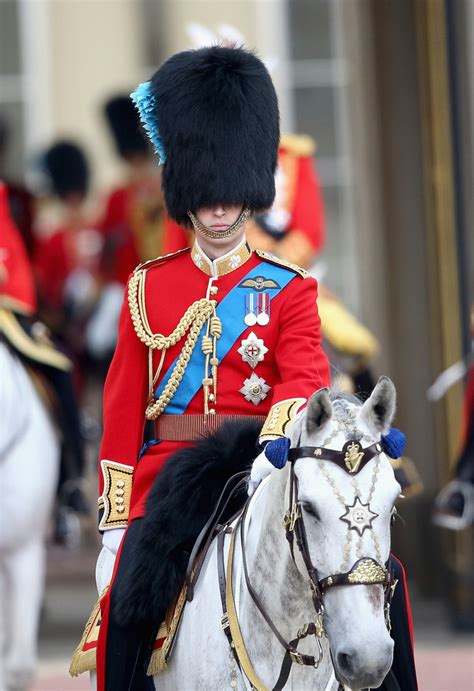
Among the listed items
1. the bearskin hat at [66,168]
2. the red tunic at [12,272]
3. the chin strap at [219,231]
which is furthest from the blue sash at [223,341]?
the bearskin hat at [66,168]

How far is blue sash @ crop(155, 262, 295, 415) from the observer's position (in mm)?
4184

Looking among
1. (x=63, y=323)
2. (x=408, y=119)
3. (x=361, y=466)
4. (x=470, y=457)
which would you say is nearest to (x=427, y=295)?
(x=408, y=119)

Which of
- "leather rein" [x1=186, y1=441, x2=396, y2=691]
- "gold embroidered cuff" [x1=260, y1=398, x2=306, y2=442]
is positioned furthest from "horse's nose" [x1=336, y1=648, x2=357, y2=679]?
"gold embroidered cuff" [x1=260, y1=398, x2=306, y2=442]

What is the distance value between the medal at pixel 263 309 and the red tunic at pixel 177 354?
1cm

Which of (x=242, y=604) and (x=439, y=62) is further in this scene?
(x=439, y=62)

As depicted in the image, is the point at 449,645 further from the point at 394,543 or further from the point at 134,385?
the point at 134,385

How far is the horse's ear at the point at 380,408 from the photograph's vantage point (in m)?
3.53

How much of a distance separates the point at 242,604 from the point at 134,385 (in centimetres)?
67

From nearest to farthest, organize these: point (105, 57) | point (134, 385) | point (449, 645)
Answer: point (134, 385) < point (449, 645) < point (105, 57)

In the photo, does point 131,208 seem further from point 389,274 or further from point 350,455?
point 350,455

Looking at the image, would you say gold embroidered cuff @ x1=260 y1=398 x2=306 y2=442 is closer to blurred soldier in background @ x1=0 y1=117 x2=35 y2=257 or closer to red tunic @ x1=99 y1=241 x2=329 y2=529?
red tunic @ x1=99 y1=241 x2=329 y2=529

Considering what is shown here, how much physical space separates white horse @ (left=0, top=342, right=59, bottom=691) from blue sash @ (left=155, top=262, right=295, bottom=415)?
286 cm

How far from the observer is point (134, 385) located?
13.9ft

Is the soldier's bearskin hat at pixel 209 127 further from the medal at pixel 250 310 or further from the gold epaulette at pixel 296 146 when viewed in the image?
the gold epaulette at pixel 296 146
